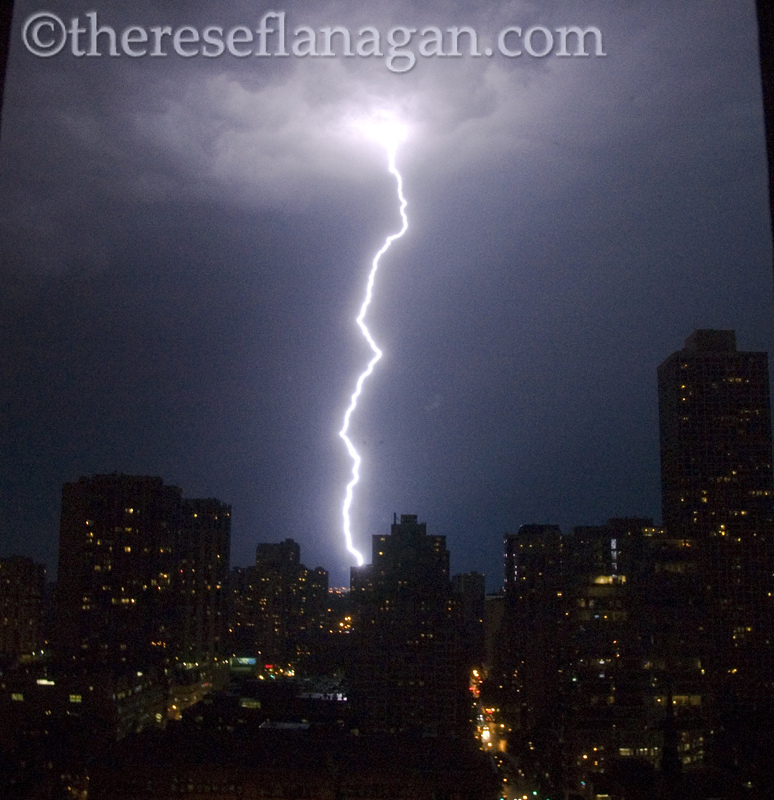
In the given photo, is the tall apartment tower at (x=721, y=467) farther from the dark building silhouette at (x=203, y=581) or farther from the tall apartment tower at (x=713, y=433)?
the dark building silhouette at (x=203, y=581)

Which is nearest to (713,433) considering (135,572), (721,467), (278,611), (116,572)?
(721,467)

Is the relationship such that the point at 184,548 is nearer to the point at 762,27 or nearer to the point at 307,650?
the point at 307,650

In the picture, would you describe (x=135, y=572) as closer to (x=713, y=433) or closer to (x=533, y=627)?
(x=533, y=627)

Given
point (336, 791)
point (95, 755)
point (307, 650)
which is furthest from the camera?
point (307, 650)

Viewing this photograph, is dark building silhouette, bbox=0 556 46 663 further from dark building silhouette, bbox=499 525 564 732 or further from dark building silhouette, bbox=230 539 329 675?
dark building silhouette, bbox=499 525 564 732

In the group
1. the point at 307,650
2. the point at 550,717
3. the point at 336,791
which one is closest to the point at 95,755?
the point at 336,791
